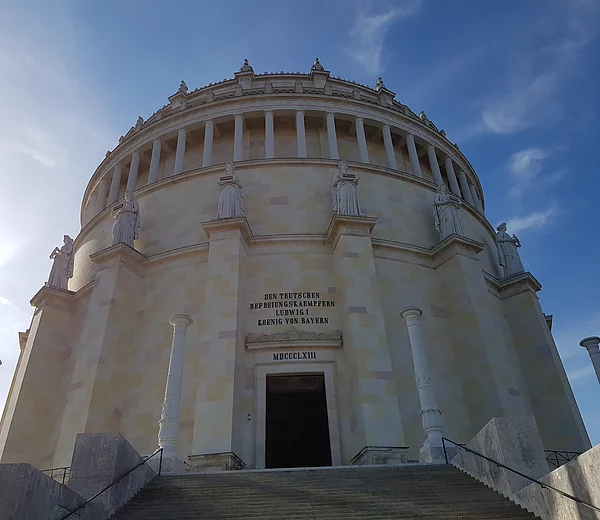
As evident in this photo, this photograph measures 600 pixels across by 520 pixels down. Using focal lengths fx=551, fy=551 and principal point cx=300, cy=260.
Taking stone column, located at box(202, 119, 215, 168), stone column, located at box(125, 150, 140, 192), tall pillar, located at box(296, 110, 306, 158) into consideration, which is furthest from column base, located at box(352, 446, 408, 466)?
stone column, located at box(125, 150, 140, 192)

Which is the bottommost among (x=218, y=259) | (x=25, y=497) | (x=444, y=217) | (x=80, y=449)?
(x=25, y=497)

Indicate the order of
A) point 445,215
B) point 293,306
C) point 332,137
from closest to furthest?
point 293,306 < point 445,215 < point 332,137

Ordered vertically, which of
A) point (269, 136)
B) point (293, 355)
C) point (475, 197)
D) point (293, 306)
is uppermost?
point (475, 197)

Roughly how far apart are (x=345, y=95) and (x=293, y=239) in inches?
417

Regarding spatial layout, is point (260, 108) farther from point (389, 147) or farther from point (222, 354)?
point (222, 354)

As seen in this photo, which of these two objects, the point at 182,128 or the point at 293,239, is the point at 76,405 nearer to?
the point at 293,239

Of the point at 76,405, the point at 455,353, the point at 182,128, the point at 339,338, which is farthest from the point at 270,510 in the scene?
the point at 182,128

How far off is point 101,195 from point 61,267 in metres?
6.60

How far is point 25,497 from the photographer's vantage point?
891cm

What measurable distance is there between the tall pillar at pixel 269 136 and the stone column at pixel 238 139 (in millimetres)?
1299

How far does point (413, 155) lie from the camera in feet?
98.6

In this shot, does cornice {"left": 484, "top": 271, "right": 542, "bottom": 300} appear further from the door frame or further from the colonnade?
the door frame

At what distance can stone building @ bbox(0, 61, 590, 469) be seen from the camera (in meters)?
19.1

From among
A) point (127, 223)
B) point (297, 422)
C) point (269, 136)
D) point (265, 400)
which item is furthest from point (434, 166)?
point (265, 400)
